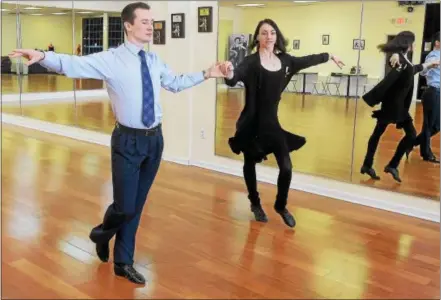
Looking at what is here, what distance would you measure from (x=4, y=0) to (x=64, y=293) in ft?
25.2

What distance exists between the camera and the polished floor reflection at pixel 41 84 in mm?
8480

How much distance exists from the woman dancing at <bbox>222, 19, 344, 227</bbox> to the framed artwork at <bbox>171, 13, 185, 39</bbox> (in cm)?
229

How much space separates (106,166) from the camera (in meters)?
6.16

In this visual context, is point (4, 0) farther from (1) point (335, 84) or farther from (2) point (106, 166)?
(1) point (335, 84)

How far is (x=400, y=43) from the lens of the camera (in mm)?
4789

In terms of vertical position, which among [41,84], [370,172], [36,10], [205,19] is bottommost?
[370,172]

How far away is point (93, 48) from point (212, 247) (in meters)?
5.32

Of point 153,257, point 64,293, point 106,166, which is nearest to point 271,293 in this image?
point 153,257

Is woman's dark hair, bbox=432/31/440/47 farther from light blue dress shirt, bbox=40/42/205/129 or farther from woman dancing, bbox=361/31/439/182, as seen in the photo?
light blue dress shirt, bbox=40/42/205/129

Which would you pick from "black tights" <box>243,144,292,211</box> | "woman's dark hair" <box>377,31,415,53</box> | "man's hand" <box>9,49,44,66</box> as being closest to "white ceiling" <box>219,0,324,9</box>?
"woman's dark hair" <box>377,31,415,53</box>

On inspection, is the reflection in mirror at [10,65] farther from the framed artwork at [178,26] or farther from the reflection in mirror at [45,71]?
the framed artwork at [178,26]

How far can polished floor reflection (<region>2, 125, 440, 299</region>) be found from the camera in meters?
3.06

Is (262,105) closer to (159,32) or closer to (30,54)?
(30,54)

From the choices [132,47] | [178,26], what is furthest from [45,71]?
[132,47]
